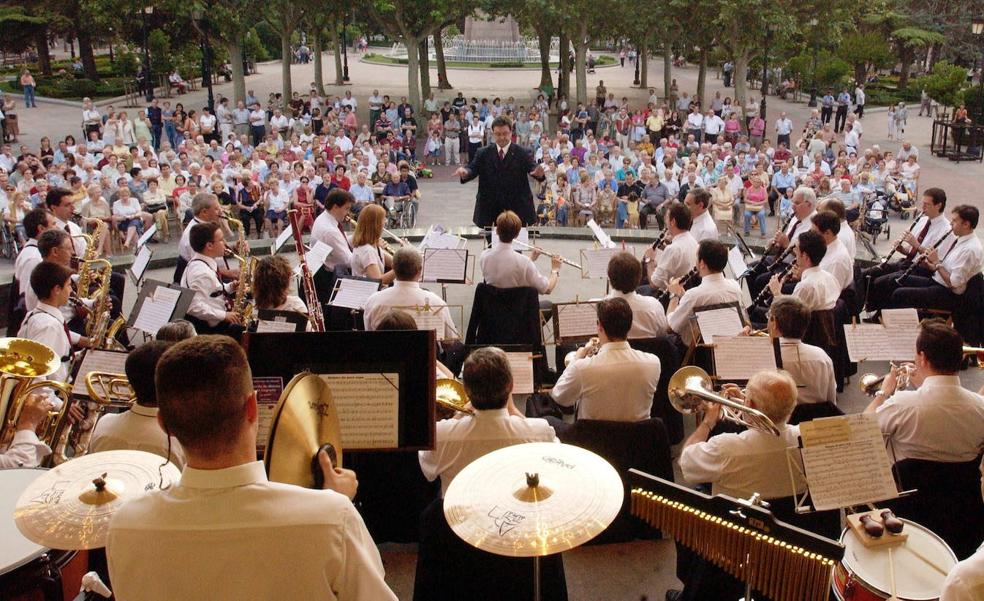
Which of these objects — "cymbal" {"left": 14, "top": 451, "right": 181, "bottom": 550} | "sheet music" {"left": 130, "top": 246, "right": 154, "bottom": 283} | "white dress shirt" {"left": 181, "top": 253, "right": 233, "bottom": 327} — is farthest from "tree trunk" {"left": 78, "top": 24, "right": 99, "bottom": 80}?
"cymbal" {"left": 14, "top": 451, "right": 181, "bottom": 550}

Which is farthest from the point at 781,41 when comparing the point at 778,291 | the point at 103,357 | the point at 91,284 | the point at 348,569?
the point at 348,569

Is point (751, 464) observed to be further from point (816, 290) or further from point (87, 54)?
point (87, 54)

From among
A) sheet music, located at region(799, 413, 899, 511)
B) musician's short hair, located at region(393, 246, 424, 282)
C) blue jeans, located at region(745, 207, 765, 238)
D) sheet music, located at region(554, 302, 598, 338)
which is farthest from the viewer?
blue jeans, located at region(745, 207, 765, 238)

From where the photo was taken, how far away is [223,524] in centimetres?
214

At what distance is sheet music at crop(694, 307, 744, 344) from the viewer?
20.0 ft

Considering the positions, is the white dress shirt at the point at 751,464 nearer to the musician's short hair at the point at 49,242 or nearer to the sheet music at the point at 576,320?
the sheet music at the point at 576,320

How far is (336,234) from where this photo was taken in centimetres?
849

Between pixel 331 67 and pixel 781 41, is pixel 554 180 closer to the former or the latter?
pixel 781 41

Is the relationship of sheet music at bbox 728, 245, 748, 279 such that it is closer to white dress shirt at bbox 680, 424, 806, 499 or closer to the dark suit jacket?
the dark suit jacket

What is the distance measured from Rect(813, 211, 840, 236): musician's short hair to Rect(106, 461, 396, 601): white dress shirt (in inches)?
259

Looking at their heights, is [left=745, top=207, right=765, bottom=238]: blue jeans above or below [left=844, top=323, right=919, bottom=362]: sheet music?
below

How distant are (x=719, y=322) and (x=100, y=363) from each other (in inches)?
161

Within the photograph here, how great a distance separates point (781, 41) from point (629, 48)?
28091 mm

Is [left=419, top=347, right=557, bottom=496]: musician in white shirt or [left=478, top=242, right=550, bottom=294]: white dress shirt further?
[left=478, top=242, right=550, bottom=294]: white dress shirt
